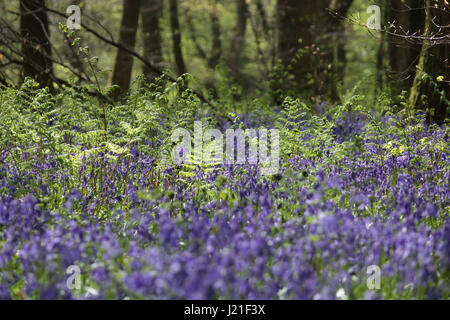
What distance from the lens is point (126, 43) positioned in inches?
435

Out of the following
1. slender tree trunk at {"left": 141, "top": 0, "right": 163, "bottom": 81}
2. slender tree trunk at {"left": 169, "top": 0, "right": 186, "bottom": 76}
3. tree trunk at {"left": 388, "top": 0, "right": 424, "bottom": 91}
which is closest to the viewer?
tree trunk at {"left": 388, "top": 0, "right": 424, "bottom": 91}

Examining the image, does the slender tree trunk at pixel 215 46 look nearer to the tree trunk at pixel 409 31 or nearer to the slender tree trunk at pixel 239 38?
the slender tree trunk at pixel 239 38

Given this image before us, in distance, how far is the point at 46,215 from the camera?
341 centimetres

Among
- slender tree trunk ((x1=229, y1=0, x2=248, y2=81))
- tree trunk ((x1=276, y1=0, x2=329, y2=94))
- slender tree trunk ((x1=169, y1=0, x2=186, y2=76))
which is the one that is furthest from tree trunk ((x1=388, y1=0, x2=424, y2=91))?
slender tree trunk ((x1=169, y1=0, x2=186, y2=76))

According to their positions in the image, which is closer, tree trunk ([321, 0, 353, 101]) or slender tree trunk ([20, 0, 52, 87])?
slender tree trunk ([20, 0, 52, 87])

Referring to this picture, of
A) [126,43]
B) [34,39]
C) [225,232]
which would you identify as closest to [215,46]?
[126,43]

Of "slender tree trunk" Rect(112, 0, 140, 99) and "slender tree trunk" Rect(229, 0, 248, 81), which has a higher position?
"slender tree trunk" Rect(229, 0, 248, 81)

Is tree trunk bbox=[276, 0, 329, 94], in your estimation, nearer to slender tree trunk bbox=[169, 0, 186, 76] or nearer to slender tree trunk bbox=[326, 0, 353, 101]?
slender tree trunk bbox=[326, 0, 353, 101]

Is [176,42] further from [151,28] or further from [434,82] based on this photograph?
[434,82]

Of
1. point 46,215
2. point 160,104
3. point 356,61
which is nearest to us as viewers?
point 46,215

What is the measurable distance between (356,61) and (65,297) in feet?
87.0

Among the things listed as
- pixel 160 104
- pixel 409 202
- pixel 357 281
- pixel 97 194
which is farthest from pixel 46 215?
pixel 160 104

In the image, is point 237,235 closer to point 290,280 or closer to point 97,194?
point 290,280

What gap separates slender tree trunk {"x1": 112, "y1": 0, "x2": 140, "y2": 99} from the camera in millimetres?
10773
